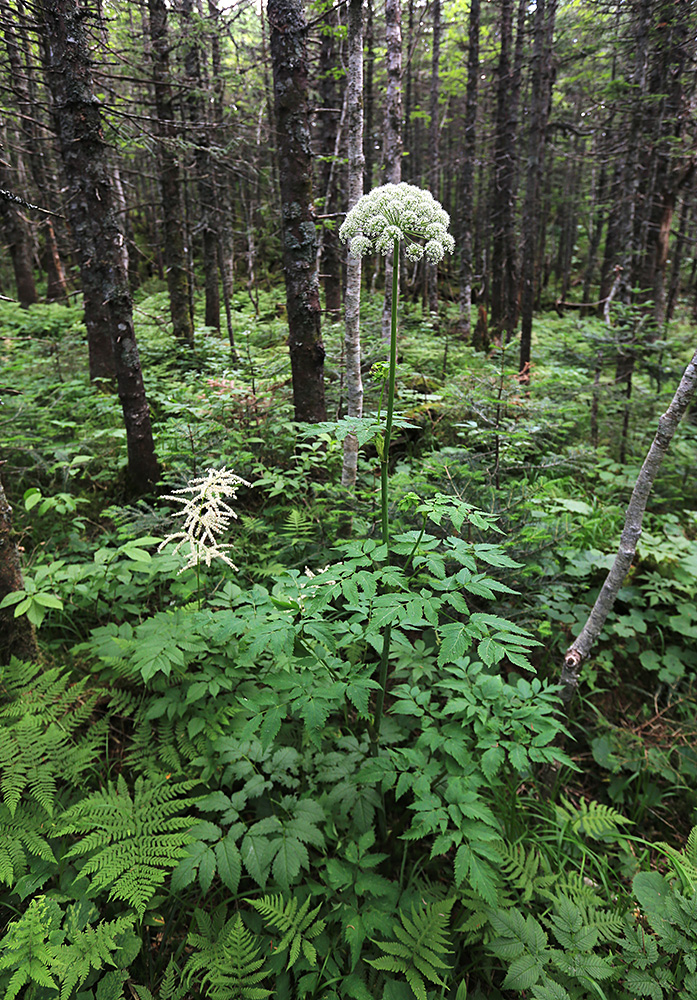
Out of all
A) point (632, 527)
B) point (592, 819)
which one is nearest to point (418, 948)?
point (592, 819)

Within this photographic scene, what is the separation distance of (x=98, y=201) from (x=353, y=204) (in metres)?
2.31

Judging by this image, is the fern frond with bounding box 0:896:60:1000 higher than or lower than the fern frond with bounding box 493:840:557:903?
higher

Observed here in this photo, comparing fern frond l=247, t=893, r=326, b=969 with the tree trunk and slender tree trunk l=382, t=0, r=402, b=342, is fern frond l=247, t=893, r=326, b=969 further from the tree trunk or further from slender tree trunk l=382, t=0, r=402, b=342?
the tree trunk

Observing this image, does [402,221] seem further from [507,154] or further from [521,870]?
[507,154]

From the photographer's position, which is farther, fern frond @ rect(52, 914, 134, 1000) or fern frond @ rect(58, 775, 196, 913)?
fern frond @ rect(58, 775, 196, 913)

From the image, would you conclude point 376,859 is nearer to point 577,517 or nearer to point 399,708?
point 399,708

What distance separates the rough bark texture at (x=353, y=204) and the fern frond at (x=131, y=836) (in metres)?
2.63

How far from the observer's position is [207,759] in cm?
233

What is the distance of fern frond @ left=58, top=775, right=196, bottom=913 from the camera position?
1.85 metres

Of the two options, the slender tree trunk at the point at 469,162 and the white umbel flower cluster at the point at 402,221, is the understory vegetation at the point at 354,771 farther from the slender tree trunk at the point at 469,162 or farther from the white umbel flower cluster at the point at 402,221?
the slender tree trunk at the point at 469,162

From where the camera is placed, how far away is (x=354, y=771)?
226 centimetres

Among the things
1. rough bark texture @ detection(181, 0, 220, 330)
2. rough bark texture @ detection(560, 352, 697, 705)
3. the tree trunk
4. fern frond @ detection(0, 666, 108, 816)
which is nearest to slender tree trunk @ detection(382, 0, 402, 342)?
the tree trunk

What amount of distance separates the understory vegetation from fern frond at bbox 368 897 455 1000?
0.04ft

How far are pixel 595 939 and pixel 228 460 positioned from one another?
399 centimetres
